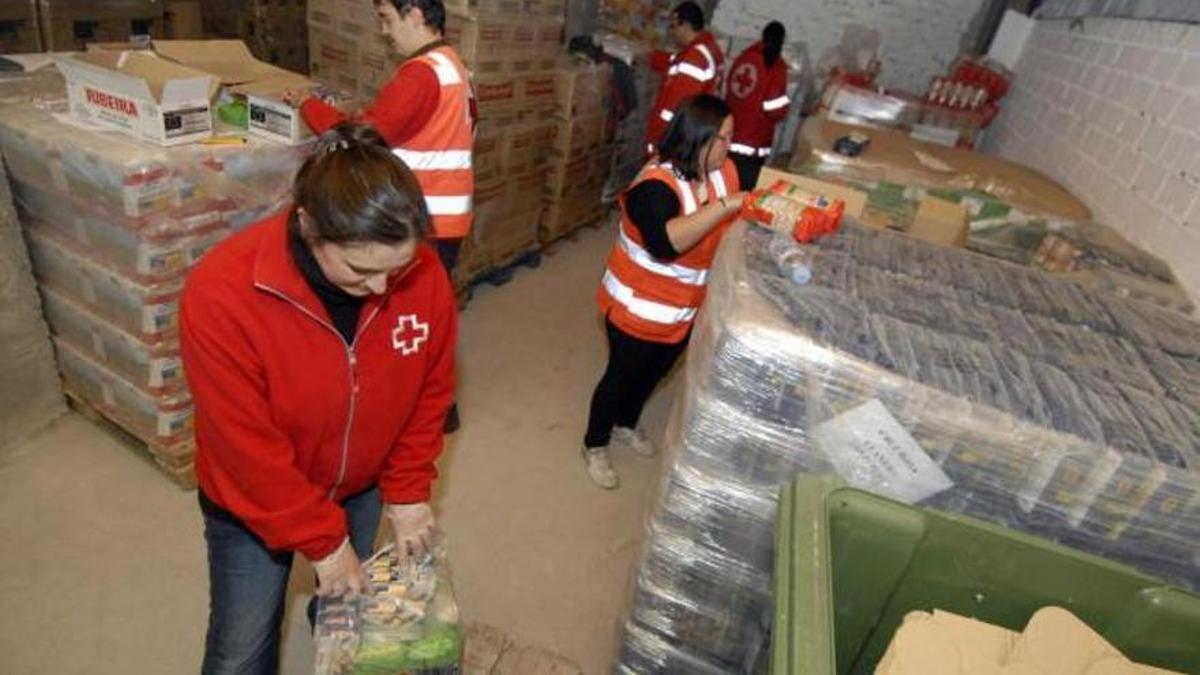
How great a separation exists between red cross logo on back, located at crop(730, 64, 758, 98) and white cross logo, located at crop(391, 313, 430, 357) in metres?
4.14

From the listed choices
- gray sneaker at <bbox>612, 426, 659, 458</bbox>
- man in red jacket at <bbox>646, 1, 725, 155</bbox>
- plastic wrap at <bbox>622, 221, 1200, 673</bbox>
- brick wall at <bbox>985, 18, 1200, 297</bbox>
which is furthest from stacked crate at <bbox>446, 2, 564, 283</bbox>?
brick wall at <bbox>985, 18, 1200, 297</bbox>

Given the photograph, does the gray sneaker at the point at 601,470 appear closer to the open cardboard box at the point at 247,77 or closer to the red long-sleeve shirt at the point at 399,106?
the red long-sleeve shirt at the point at 399,106

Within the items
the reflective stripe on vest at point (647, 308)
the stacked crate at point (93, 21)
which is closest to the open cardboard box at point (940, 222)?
the reflective stripe on vest at point (647, 308)

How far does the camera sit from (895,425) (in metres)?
1.41

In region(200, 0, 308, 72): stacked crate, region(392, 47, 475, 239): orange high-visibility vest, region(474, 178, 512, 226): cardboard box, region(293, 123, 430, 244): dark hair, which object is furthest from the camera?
region(200, 0, 308, 72): stacked crate

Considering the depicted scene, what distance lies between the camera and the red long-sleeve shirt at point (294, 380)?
1.13 meters

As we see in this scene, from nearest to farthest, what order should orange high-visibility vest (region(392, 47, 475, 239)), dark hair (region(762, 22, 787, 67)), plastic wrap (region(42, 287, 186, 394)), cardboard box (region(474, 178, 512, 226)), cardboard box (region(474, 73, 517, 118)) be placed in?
plastic wrap (region(42, 287, 186, 394)) → orange high-visibility vest (region(392, 47, 475, 239)) → cardboard box (region(474, 73, 517, 118)) → cardboard box (region(474, 178, 512, 226)) → dark hair (region(762, 22, 787, 67))

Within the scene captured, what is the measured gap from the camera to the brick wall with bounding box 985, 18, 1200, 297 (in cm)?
231

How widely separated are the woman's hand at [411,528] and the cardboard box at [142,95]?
144 cm

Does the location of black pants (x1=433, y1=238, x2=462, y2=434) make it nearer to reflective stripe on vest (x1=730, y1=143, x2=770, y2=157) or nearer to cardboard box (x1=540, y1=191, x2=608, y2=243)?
cardboard box (x1=540, y1=191, x2=608, y2=243)

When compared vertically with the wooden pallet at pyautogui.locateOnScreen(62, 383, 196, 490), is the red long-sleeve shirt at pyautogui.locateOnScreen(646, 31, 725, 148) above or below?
above

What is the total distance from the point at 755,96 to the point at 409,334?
13.7 ft

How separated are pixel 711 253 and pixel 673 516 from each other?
3.37ft

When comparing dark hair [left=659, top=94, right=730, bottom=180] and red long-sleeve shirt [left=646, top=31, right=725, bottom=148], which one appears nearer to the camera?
dark hair [left=659, top=94, right=730, bottom=180]
